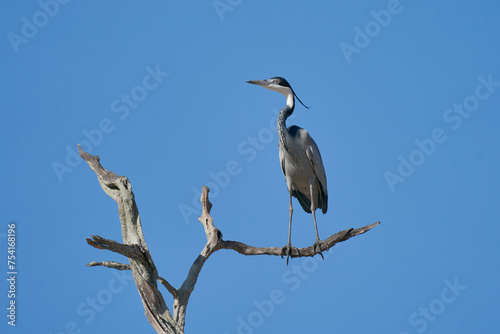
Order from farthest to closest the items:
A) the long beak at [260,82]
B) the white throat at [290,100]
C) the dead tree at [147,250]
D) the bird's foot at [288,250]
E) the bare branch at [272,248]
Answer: the long beak at [260,82]
the white throat at [290,100]
the bird's foot at [288,250]
the bare branch at [272,248]
the dead tree at [147,250]

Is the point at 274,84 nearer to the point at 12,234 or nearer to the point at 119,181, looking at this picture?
the point at 119,181

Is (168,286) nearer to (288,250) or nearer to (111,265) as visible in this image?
(111,265)

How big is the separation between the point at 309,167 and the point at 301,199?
26.3 inches

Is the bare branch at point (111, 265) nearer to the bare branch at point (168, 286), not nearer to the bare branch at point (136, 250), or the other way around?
the bare branch at point (136, 250)

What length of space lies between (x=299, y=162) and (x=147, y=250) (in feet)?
9.55

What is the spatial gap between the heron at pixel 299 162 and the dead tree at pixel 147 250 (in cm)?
122

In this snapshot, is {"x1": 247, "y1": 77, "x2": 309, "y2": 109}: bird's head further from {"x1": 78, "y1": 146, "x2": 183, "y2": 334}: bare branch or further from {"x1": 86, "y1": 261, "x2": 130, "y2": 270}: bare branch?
{"x1": 86, "y1": 261, "x2": 130, "y2": 270}: bare branch

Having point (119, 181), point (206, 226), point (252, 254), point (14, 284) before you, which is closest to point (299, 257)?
point (252, 254)

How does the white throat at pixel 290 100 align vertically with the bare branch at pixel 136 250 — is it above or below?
above

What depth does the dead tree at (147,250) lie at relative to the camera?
233 inches

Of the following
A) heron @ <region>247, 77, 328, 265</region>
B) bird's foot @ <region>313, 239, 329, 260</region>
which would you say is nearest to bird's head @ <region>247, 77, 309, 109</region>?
heron @ <region>247, 77, 328, 265</region>

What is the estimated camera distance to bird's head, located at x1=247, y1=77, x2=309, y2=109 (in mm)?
8703

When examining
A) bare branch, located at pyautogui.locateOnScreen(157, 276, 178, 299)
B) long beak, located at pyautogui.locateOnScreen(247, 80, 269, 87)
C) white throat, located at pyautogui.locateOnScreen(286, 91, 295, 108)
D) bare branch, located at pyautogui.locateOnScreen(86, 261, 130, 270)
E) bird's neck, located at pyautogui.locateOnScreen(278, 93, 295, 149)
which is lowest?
bare branch, located at pyautogui.locateOnScreen(157, 276, 178, 299)

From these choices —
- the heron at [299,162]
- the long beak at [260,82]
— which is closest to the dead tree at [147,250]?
the heron at [299,162]
